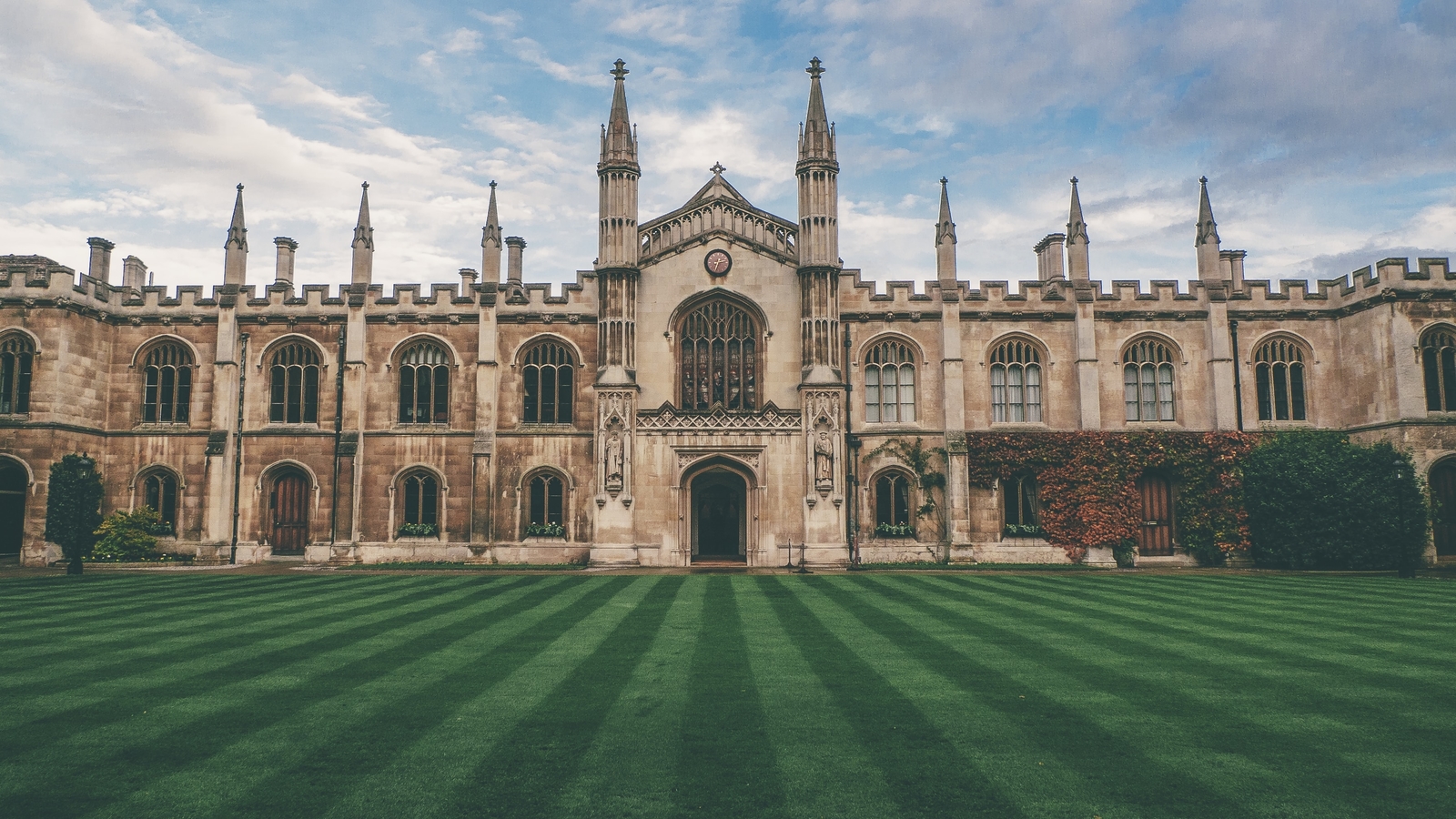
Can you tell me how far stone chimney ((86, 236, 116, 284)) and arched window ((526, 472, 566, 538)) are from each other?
18.6 metres

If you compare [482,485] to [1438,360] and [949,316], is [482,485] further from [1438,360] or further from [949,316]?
[1438,360]

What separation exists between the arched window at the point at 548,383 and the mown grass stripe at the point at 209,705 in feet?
58.7

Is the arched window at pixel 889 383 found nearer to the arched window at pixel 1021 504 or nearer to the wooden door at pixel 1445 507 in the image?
the arched window at pixel 1021 504

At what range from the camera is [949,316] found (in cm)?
3038

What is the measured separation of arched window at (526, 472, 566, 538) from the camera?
98.8 ft

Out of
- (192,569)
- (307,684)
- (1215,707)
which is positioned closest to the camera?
(1215,707)

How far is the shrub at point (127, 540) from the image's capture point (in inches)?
1125

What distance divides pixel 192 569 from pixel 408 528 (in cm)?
672

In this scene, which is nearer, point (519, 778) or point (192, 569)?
point (519, 778)

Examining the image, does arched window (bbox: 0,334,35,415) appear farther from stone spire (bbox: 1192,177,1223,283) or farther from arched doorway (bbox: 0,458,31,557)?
stone spire (bbox: 1192,177,1223,283)

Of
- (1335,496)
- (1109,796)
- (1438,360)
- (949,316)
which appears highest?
(949,316)

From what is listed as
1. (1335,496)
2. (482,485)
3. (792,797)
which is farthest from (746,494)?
(792,797)

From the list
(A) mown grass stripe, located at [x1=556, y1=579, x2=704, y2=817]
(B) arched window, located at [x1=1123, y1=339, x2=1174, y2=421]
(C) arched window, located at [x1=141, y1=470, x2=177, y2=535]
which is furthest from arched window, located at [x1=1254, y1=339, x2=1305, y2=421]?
(C) arched window, located at [x1=141, y1=470, x2=177, y2=535]

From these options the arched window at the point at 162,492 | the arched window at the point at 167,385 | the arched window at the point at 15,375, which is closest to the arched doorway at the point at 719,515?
the arched window at the point at 162,492
